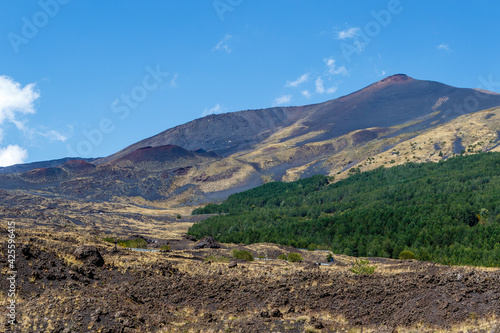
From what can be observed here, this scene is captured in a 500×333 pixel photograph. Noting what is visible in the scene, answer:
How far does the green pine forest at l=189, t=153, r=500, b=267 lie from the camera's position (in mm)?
62812

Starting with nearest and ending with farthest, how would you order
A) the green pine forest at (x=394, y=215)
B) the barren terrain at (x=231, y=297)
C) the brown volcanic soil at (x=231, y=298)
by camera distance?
the barren terrain at (x=231, y=297) < the brown volcanic soil at (x=231, y=298) < the green pine forest at (x=394, y=215)

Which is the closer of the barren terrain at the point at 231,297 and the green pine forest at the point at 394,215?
the barren terrain at the point at 231,297

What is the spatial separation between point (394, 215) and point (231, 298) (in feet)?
200

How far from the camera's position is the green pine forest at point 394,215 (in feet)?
206

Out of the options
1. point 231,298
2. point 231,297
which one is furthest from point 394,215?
point 231,298

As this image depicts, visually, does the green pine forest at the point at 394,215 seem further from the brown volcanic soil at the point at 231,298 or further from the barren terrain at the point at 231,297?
the brown volcanic soil at the point at 231,298

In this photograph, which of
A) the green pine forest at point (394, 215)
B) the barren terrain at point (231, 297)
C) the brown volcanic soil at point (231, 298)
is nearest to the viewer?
the barren terrain at point (231, 297)

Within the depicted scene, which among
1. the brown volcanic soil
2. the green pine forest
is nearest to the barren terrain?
the brown volcanic soil

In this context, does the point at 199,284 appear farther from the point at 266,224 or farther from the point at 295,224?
the point at 266,224

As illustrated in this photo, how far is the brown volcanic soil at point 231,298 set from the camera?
1888cm

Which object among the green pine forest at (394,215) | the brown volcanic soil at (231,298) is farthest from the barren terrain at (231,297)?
the green pine forest at (394,215)

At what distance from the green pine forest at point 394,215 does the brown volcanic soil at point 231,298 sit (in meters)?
29.7

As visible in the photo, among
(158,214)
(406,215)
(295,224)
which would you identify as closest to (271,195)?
(158,214)

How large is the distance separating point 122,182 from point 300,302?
178391mm
